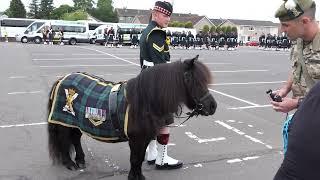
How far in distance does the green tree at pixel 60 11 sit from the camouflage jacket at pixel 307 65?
112576 mm

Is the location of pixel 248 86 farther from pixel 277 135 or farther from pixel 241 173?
pixel 241 173

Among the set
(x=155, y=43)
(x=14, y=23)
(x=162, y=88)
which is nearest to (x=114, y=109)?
(x=162, y=88)

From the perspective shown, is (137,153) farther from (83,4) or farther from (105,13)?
(83,4)

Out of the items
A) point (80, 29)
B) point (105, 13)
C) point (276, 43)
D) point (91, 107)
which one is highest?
point (105, 13)

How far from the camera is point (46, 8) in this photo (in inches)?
4604

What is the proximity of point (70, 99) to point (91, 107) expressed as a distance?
0.40m

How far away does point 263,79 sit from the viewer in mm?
15008

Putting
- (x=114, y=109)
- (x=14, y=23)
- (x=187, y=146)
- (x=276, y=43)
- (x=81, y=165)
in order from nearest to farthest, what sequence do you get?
(x=114, y=109) → (x=81, y=165) → (x=187, y=146) → (x=276, y=43) → (x=14, y=23)

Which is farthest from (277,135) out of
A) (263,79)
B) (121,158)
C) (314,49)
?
(263,79)

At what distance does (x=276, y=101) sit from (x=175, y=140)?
3688 millimetres

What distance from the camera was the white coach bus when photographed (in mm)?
45531

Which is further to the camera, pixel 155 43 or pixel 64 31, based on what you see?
pixel 64 31

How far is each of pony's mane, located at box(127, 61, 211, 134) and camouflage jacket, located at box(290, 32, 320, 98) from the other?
94cm

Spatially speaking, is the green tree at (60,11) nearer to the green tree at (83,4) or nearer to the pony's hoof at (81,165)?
the green tree at (83,4)
